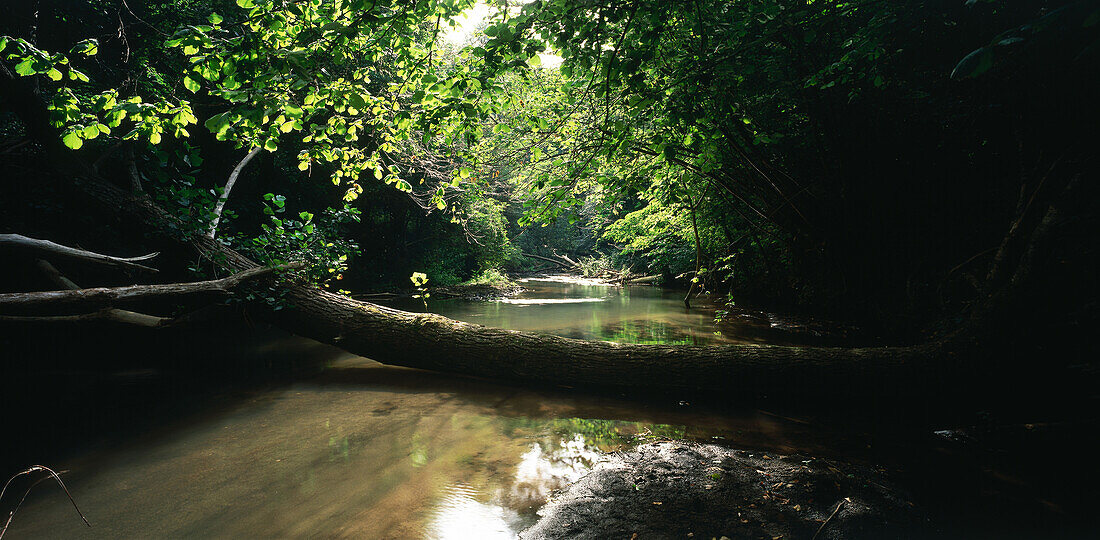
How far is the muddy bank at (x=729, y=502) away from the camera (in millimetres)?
1996

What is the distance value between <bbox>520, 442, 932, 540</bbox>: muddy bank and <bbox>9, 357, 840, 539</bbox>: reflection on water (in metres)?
0.26

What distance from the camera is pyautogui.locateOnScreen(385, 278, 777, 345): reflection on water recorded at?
23.9 ft

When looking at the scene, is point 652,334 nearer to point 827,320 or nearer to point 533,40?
point 827,320

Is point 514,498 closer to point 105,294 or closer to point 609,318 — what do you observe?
point 105,294

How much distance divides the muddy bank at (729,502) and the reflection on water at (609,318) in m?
4.13

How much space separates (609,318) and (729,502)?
7393mm

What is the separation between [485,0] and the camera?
3.33 meters

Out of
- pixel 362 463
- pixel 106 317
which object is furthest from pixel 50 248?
pixel 362 463

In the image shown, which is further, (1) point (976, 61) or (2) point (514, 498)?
(2) point (514, 498)

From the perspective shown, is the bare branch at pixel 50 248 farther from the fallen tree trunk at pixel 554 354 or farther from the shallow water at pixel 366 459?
the fallen tree trunk at pixel 554 354

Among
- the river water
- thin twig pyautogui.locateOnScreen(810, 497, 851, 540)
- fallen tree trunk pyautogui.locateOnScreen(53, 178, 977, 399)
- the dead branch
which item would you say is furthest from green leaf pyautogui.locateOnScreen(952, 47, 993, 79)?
the dead branch

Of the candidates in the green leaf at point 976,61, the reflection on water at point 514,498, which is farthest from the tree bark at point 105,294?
the green leaf at point 976,61

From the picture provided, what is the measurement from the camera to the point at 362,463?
2881mm

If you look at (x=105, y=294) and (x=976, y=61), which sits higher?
(x=976, y=61)
